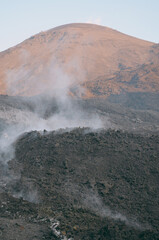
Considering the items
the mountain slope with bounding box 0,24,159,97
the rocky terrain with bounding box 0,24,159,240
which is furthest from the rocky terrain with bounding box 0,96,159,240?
the mountain slope with bounding box 0,24,159,97

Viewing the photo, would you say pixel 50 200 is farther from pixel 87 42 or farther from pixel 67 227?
pixel 87 42

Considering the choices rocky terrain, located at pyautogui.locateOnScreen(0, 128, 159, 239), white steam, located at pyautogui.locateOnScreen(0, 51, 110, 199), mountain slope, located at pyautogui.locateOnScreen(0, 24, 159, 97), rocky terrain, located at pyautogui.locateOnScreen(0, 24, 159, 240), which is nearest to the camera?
rocky terrain, located at pyautogui.locateOnScreen(0, 128, 159, 239)

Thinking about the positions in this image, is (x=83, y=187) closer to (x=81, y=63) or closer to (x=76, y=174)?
(x=76, y=174)

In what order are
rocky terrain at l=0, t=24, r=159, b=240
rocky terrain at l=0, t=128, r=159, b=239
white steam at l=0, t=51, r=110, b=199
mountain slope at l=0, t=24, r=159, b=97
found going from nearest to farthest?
rocky terrain at l=0, t=128, r=159, b=239 → rocky terrain at l=0, t=24, r=159, b=240 → white steam at l=0, t=51, r=110, b=199 → mountain slope at l=0, t=24, r=159, b=97

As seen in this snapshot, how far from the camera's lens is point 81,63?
72750 mm

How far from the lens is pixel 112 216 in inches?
516

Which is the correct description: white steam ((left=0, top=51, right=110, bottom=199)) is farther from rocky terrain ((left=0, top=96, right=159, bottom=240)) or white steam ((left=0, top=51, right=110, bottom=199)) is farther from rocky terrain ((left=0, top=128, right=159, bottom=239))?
rocky terrain ((left=0, top=128, right=159, bottom=239))

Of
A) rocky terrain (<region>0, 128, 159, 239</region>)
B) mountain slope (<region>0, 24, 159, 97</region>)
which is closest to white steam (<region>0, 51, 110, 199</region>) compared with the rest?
mountain slope (<region>0, 24, 159, 97</region>)

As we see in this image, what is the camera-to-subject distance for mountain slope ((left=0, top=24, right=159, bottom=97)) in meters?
59.0

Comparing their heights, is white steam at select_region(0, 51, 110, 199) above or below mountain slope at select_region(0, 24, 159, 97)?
above

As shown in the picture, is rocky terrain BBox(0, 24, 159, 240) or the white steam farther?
the white steam

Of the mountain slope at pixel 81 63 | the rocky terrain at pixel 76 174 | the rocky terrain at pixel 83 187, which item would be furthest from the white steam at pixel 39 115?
the rocky terrain at pixel 83 187

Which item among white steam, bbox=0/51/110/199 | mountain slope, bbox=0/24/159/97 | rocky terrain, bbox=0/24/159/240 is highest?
rocky terrain, bbox=0/24/159/240

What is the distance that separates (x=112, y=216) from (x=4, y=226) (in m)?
4.47
